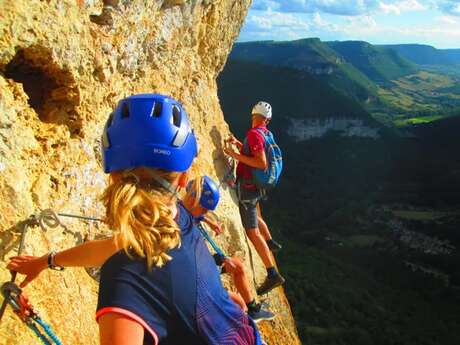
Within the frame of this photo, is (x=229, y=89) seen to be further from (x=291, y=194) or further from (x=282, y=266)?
(x=282, y=266)

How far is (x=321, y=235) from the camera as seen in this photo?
90.1 meters

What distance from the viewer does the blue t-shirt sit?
211cm

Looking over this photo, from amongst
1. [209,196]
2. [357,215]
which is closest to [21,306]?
[209,196]

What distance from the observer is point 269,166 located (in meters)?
7.73

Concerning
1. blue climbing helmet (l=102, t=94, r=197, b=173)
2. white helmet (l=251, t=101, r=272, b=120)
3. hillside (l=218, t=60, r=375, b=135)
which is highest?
blue climbing helmet (l=102, t=94, r=197, b=173)

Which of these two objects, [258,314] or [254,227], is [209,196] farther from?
[254,227]

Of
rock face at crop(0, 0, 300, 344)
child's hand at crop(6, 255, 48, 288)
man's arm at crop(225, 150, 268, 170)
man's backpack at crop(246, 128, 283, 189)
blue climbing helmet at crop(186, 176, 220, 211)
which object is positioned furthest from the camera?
man's backpack at crop(246, 128, 283, 189)

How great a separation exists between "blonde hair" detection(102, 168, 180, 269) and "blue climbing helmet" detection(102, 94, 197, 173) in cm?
15

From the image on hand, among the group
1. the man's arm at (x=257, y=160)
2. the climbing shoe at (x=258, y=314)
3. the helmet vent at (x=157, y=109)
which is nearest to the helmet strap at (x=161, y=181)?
the helmet vent at (x=157, y=109)

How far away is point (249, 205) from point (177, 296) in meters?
6.00

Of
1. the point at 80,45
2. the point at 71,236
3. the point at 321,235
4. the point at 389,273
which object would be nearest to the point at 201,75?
the point at 80,45

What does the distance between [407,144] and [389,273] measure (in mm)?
82334

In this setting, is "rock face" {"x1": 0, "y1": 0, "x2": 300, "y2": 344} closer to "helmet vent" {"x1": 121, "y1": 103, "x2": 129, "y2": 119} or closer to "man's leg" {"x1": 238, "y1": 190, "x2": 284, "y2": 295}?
"helmet vent" {"x1": 121, "y1": 103, "x2": 129, "y2": 119}

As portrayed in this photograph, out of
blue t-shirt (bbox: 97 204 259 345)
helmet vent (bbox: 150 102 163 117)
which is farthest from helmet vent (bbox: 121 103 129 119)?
blue t-shirt (bbox: 97 204 259 345)
